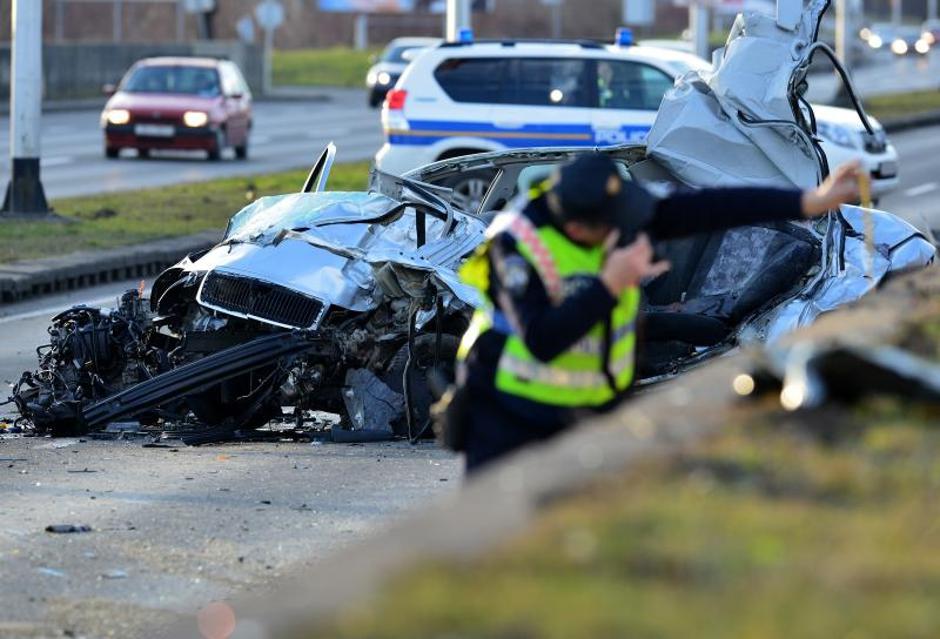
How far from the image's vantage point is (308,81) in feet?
192

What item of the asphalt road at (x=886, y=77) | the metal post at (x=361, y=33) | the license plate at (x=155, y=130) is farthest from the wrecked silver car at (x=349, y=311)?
the metal post at (x=361, y=33)

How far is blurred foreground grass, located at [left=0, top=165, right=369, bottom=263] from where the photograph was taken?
17.9m

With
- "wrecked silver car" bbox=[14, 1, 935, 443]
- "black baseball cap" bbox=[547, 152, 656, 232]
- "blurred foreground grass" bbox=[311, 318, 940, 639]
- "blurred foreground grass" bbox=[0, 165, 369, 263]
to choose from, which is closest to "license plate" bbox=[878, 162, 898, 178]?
"blurred foreground grass" bbox=[0, 165, 369, 263]

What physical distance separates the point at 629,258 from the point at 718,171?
674 centimetres

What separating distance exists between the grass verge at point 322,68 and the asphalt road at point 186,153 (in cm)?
1326

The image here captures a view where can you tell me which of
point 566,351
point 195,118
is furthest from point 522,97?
point 566,351

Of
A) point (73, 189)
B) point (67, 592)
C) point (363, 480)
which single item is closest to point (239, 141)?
point (73, 189)

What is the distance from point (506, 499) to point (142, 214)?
1792cm

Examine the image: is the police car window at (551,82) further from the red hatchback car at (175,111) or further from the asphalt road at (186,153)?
the red hatchback car at (175,111)

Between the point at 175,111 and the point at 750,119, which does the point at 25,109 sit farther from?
the point at 750,119

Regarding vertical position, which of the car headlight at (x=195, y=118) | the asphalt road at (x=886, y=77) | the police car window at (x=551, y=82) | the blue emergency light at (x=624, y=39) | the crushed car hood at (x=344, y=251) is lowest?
the asphalt road at (x=886, y=77)

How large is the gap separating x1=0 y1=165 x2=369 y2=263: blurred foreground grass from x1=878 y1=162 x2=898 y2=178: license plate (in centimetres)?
602

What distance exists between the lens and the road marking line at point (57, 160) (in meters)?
28.7

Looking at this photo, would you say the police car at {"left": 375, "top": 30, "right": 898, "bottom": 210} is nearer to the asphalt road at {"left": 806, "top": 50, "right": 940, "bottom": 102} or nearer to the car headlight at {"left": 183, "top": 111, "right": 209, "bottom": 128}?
the car headlight at {"left": 183, "top": 111, "right": 209, "bottom": 128}
